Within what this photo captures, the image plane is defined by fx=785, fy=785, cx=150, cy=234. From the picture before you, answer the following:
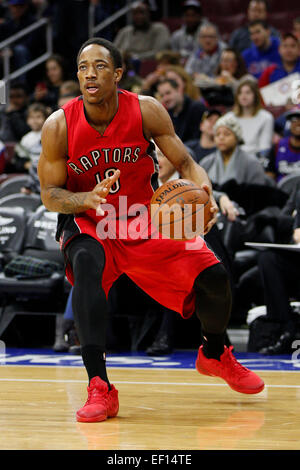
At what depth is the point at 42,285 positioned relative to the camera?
6297 millimetres

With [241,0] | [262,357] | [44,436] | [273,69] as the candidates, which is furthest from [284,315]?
[241,0]

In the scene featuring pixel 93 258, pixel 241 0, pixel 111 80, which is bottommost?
pixel 93 258

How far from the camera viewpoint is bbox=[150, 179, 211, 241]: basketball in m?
3.62

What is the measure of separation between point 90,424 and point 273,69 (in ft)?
22.8

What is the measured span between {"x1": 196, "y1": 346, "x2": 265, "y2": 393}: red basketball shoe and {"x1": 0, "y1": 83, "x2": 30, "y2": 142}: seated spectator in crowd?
20.6 ft

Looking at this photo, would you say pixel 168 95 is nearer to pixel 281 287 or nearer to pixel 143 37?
pixel 281 287

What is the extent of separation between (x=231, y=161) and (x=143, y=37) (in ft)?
16.6

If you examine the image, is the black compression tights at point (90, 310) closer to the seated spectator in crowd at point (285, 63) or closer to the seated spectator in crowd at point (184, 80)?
the seated spectator in crowd at point (184, 80)

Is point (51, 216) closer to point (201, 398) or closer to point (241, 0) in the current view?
point (201, 398)

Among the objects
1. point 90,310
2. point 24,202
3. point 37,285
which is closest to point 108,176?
point 90,310

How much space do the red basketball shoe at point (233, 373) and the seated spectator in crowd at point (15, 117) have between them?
6.27 m

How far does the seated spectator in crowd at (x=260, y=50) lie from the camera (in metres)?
9.83

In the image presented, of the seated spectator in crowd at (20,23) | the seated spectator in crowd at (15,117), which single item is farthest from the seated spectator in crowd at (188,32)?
the seated spectator in crowd at (15,117)

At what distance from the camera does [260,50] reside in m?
10.0
